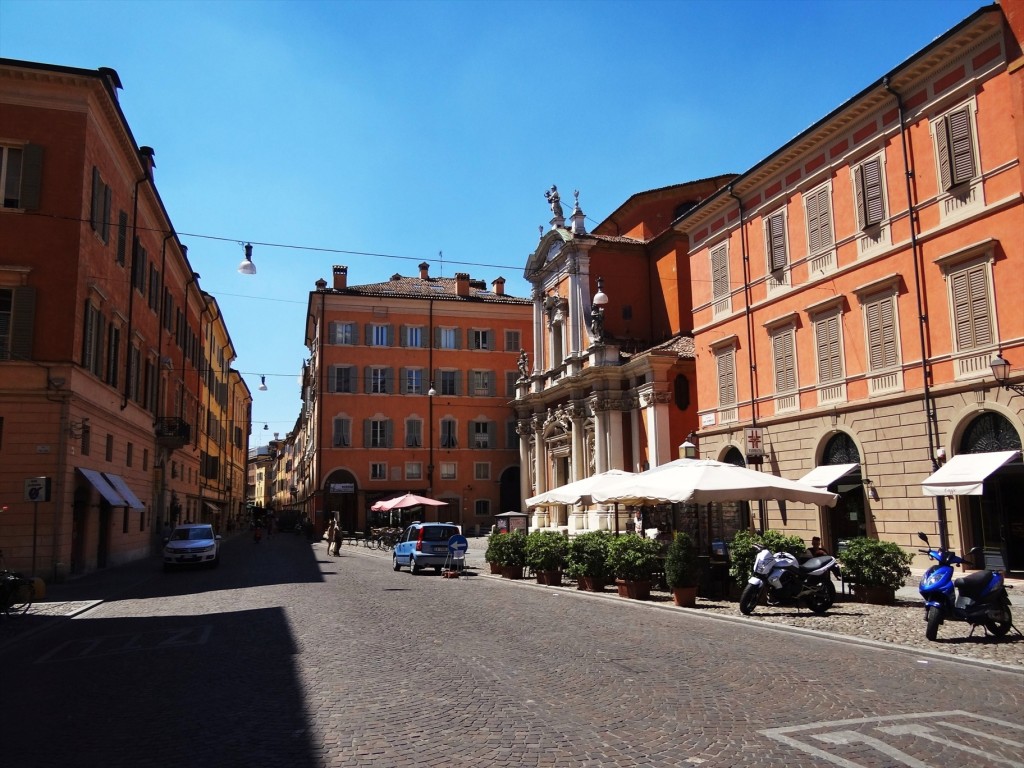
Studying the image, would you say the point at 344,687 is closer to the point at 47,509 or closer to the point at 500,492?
the point at 47,509

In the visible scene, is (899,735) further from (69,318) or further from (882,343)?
(69,318)

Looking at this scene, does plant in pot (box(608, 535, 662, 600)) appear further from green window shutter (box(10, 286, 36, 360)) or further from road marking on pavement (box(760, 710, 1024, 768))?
green window shutter (box(10, 286, 36, 360))

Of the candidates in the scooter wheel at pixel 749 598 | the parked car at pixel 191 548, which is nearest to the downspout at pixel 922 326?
the scooter wheel at pixel 749 598

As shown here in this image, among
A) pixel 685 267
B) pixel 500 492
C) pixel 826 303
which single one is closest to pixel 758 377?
pixel 826 303

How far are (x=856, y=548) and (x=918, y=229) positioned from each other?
27.9 feet

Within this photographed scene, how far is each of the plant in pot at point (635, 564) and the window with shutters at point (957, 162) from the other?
32.9 feet

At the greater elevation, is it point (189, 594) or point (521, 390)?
point (521, 390)

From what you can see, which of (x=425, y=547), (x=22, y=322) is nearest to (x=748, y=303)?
(x=425, y=547)

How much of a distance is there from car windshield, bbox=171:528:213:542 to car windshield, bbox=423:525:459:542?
7.48 meters

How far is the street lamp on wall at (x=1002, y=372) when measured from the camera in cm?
1639

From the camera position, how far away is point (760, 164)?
24859mm

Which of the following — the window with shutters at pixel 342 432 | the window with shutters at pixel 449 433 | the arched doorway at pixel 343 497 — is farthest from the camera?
the window with shutters at pixel 449 433

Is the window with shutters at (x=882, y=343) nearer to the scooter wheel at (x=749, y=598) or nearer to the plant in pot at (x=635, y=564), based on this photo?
the plant in pot at (x=635, y=564)

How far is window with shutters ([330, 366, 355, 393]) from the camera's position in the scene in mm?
51219
